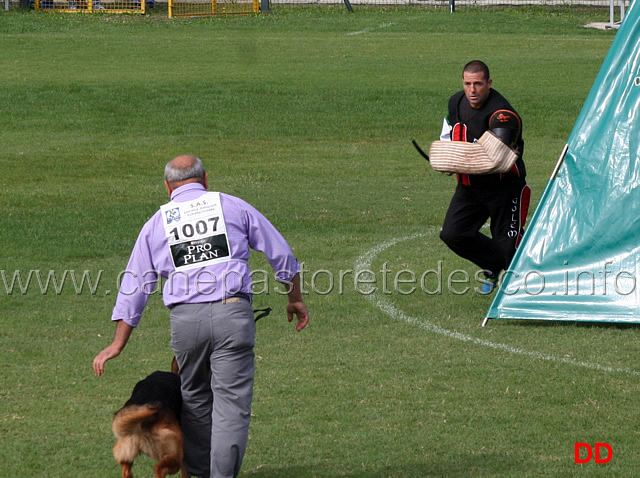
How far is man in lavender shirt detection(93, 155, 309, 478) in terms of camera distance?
515 centimetres

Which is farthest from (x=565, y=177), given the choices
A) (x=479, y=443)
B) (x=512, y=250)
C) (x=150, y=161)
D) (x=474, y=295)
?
(x=150, y=161)

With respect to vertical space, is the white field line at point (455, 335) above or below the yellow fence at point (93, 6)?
below

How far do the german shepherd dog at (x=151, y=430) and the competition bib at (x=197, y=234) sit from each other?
0.68 metres

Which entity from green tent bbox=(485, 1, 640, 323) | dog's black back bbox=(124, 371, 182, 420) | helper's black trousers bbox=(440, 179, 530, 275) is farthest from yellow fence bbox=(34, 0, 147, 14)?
dog's black back bbox=(124, 371, 182, 420)

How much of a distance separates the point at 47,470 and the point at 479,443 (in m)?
2.56

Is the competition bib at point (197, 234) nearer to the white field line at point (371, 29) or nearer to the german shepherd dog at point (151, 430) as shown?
the german shepherd dog at point (151, 430)

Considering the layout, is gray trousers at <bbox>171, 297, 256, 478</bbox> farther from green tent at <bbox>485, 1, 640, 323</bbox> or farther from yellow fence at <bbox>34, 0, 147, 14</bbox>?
yellow fence at <bbox>34, 0, 147, 14</bbox>

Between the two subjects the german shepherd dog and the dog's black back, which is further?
the dog's black back

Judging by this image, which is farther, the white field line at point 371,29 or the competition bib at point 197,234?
the white field line at point 371,29

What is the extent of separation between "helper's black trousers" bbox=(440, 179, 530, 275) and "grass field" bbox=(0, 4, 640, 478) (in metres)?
0.49

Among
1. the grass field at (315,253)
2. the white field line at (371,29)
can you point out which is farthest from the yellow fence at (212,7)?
the grass field at (315,253)

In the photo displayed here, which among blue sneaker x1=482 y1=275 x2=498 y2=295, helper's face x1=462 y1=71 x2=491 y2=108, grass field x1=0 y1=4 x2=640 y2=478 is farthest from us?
blue sneaker x1=482 y1=275 x2=498 y2=295

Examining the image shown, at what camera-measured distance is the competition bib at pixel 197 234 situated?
5.19m

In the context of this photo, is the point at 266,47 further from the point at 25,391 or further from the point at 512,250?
the point at 25,391
